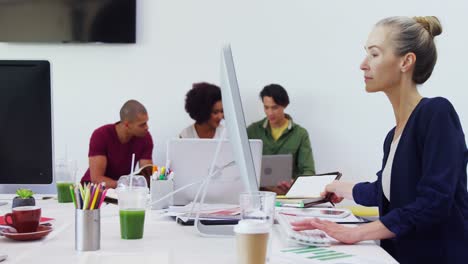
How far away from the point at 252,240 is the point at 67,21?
3.29 metres

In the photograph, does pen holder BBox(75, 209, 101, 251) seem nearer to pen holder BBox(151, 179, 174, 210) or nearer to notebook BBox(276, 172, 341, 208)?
pen holder BBox(151, 179, 174, 210)

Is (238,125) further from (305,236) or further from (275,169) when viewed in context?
(275,169)

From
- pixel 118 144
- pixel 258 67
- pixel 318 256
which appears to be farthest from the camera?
pixel 258 67

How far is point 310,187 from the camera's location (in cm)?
204

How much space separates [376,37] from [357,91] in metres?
2.48

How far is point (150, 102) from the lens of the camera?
13.2 ft

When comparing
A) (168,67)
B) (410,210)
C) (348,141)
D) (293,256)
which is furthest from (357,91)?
(293,256)

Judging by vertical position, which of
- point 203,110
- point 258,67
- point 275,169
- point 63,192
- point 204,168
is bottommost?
point 275,169

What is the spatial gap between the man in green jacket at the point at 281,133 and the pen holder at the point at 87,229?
2.70 meters

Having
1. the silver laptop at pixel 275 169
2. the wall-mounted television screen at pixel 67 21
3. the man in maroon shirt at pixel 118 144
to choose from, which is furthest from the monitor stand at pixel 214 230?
the wall-mounted television screen at pixel 67 21

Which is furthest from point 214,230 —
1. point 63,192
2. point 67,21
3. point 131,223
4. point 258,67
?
point 67,21

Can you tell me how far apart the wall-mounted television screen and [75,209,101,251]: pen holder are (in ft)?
9.30

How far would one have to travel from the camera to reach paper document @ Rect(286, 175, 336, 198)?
1.99 meters

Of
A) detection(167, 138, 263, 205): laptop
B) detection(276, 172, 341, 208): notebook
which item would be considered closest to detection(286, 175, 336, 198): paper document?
detection(276, 172, 341, 208): notebook
